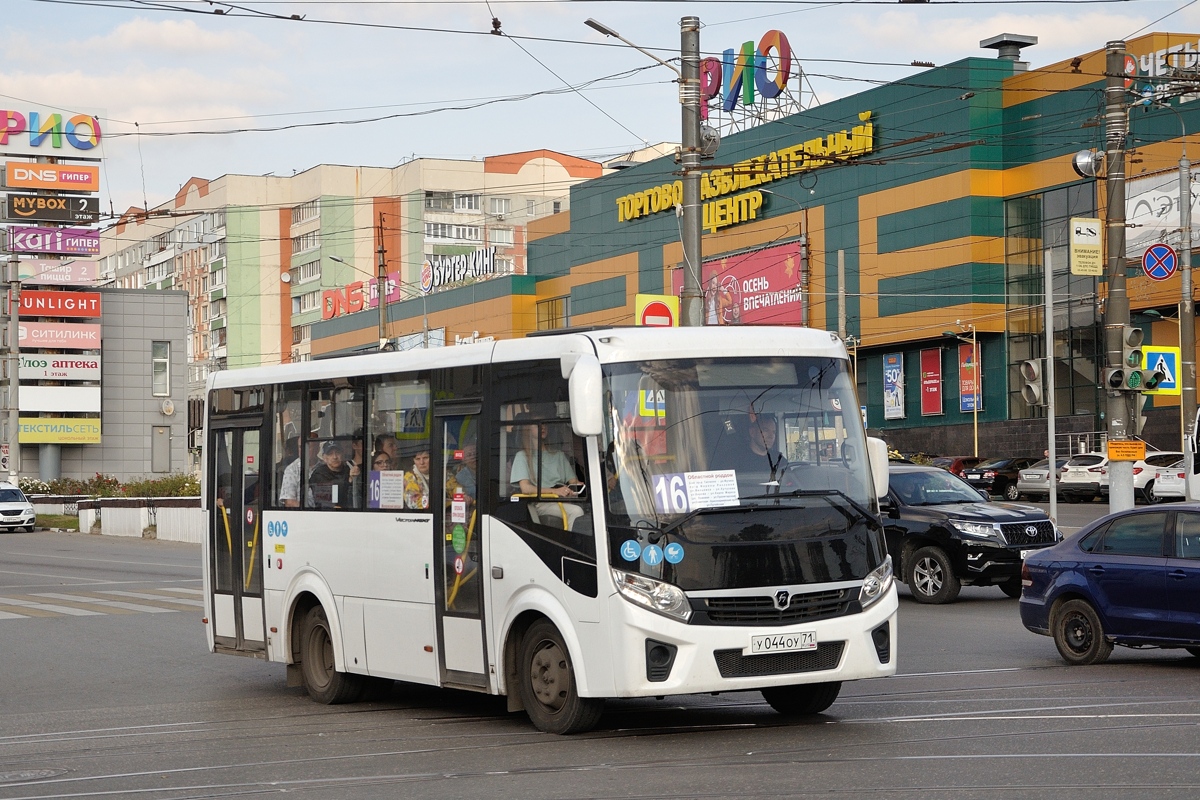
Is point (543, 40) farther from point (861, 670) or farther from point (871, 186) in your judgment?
point (871, 186)

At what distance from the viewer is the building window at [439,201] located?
389 ft

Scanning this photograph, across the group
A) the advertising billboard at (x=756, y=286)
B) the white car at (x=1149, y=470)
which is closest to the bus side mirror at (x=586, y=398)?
the white car at (x=1149, y=470)

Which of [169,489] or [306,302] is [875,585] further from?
[306,302]

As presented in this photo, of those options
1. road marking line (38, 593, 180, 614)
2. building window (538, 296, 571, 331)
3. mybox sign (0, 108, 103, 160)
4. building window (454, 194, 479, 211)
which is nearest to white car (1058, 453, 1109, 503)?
road marking line (38, 593, 180, 614)

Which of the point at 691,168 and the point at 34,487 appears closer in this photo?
the point at 691,168

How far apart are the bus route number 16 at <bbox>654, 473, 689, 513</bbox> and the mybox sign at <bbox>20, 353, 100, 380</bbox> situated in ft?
266

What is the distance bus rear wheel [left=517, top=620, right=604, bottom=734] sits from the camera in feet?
32.6

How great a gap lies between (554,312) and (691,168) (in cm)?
7181

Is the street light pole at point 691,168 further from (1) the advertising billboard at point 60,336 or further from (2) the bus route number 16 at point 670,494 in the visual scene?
(1) the advertising billboard at point 60,336

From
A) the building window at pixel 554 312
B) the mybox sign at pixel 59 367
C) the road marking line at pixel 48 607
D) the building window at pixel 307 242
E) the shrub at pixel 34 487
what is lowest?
the road marking line at pixel 48 607

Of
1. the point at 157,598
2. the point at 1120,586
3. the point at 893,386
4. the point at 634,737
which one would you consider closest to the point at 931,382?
the point at 893,386

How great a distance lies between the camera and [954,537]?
19516 millimetres

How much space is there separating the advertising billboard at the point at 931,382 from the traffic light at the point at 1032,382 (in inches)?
1686

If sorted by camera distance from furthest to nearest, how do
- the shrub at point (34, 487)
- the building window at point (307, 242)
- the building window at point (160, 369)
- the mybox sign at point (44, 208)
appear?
the building window at point (307, 242) < the building window at point (160, 369) < the mybox sign at point (44, 208) < the shrub at point (34, 487)
